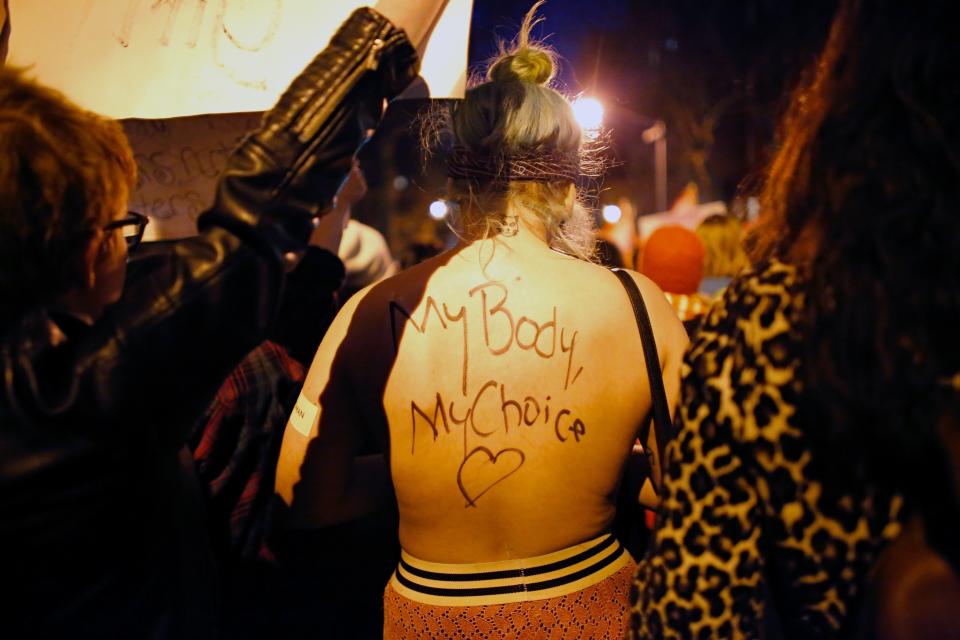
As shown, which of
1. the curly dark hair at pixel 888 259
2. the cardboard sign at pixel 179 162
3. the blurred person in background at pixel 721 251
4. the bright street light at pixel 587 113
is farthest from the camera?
the blurred person in background at pixel 721 251

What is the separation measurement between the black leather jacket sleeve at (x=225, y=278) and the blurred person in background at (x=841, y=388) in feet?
2.09

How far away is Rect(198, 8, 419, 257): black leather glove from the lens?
1.16 meters

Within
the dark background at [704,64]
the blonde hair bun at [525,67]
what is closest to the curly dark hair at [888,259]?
the blonde hair bun at [525,67]

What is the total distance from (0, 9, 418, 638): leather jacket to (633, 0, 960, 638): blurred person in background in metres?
0.65

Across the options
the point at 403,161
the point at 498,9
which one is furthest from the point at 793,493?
the point at 403,161

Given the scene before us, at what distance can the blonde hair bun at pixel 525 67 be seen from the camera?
1938 millimetres

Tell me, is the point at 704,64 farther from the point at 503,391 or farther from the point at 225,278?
the point at 225,278

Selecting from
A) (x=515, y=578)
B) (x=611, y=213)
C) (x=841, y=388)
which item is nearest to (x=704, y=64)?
(x=611, y=213)

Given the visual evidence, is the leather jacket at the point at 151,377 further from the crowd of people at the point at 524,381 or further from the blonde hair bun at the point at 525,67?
the blonde hair bun at the point at 525,67

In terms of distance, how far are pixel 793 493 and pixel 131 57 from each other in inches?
61.1

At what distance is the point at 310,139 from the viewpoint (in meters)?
1.20

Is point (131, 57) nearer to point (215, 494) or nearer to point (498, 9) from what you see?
point (215, 494)

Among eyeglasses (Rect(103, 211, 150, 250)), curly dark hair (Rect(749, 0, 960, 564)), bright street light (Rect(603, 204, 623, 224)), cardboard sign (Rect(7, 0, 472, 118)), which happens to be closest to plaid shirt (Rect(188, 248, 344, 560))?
eyeglasses (Rect(103, 211, 150, 250))

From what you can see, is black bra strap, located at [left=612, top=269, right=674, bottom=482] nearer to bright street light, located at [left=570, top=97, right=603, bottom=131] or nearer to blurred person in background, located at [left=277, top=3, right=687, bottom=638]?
blurred person in background, located at [left=277, top=3, right=687, bottom=638]
